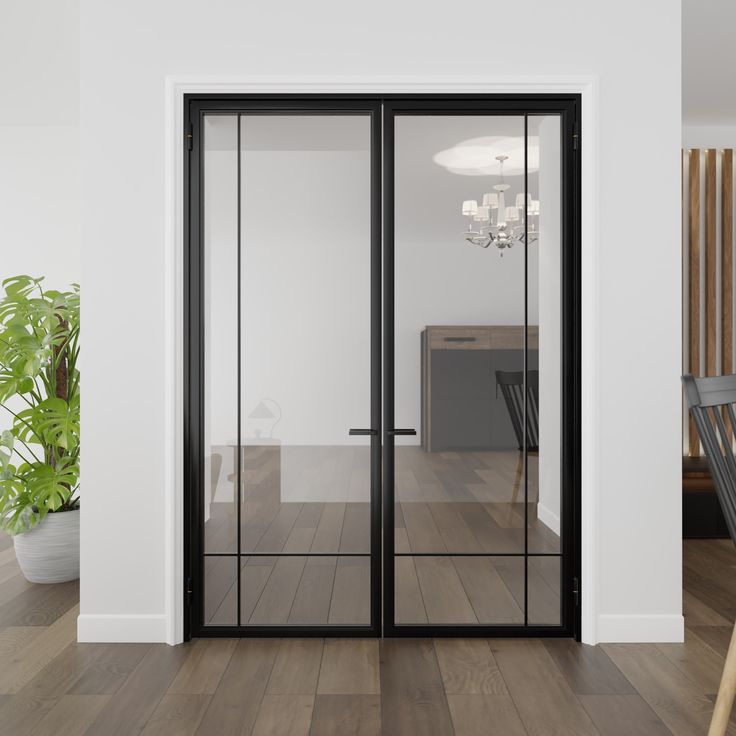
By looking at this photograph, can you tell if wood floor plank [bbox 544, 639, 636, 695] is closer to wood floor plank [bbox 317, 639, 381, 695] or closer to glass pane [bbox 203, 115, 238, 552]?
wood floor plank [bbox 317, 639, 381, 695]

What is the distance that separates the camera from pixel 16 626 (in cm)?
275

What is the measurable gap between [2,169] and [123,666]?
3875 mm

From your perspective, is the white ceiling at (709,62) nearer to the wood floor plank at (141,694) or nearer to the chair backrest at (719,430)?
the chair backrest at (719,430)

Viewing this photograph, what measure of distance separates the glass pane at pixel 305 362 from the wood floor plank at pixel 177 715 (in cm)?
52

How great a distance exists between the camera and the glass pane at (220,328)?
264 cm

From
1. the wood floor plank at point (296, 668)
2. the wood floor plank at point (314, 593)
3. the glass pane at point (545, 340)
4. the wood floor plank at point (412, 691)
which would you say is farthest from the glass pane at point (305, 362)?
the glass pane at point (545, 340)

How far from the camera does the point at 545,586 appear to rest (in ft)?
8.73

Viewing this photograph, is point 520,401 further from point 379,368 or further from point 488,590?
point 488,590

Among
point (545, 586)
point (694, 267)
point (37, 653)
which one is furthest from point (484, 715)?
point (694, 267)

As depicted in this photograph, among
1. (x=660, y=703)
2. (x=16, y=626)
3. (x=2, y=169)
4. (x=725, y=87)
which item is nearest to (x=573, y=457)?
(x=660, y=703)

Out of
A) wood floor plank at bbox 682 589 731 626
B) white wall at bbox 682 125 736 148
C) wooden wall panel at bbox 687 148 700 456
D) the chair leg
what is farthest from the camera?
white wall at bbox 682 125 736 148

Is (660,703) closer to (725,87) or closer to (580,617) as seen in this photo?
(580,617)

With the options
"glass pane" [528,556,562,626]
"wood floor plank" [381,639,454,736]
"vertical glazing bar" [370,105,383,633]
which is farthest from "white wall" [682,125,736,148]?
"wood floor plank" [381,639,454,736]

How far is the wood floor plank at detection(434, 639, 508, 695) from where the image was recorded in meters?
2.22
